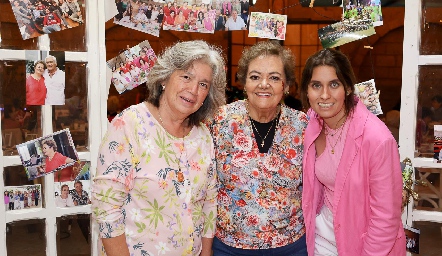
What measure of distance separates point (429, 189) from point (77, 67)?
1889 millimetres

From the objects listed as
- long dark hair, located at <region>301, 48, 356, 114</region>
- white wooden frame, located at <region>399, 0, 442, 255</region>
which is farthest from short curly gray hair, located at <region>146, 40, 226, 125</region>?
white wooden frame, located at <region>399, 0, 442, 255</region>

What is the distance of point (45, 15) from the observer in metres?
2.07

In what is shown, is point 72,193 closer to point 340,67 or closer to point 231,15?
point 231,15

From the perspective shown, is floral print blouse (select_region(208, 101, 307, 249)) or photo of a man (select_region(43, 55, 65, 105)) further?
photo of a man (select_region(43, 55, 65, 105))

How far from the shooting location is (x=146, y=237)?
162cm

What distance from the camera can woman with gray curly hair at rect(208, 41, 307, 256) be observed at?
187cm

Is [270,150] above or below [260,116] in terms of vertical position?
below

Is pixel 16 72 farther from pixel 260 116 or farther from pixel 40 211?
pixel 260 116

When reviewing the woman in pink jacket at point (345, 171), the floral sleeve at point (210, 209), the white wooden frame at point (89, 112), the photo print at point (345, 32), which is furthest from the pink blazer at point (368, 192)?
the white wooden frame at point (89, 112)

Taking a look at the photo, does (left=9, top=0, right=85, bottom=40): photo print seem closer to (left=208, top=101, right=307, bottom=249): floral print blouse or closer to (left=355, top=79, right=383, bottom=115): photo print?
(left=208, top=101, right=307, bottom=249): floral print blouse

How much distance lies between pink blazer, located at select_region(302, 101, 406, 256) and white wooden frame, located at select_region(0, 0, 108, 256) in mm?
1218

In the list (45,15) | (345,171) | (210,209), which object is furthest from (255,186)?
(45,15)

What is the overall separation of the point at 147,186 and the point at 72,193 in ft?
2.68

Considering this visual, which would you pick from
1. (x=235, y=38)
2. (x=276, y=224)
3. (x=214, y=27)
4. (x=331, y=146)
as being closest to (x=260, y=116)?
(x=331, y=146)
